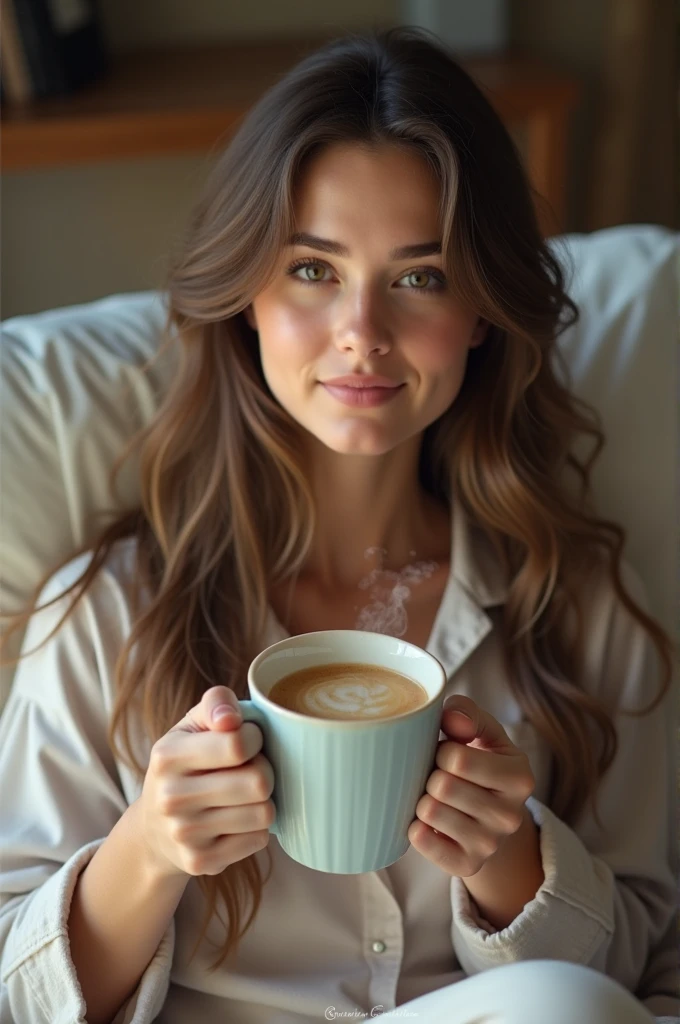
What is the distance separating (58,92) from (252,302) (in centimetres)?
87

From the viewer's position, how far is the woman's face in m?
0.93

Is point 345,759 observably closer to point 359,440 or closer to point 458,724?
point 458,724

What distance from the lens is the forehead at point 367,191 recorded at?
927 millimetres

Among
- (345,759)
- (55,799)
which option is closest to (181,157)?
(55,799)

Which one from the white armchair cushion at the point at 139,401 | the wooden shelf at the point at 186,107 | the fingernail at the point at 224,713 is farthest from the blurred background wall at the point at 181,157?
the fingernail at the point at 224,713

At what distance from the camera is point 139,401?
1.20m

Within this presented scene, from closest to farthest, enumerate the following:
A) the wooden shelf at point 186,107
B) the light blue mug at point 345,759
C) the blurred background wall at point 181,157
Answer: the light blue mug at point 345,759 < the wooden shelf at point 186,107 < the blurred background wall at point 181,157

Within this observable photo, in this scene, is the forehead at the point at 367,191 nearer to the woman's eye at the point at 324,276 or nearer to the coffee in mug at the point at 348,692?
the woman's eye at the point at 324,276

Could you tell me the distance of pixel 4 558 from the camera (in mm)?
1125

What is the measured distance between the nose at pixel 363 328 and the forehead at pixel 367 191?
2.3 inches

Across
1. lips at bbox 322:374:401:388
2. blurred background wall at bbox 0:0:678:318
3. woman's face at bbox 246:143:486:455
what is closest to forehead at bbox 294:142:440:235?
woman's face at bbox 246:143:486:455

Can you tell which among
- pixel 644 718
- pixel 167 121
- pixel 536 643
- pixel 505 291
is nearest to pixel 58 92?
pixel 167 121

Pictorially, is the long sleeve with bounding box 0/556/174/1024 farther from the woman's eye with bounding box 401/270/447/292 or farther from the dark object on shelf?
the dark object on shelf

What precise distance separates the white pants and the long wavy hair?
241 mm
